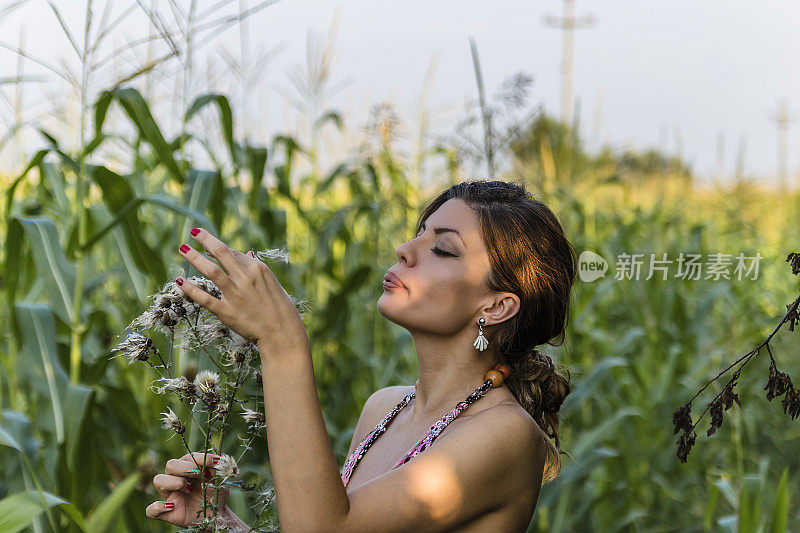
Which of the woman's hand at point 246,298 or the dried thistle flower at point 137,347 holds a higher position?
the woman's hand at point 246,298

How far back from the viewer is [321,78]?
3791mm

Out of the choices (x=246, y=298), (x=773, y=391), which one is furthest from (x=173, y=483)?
(x=773, y=391)

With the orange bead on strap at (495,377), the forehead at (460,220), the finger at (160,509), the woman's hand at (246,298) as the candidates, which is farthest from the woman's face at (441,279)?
the finger at (160,509)

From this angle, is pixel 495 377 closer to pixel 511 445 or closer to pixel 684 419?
pixel 511 445

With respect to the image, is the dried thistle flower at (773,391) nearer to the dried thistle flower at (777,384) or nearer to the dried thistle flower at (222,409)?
the dried thistle flower at (777,384)

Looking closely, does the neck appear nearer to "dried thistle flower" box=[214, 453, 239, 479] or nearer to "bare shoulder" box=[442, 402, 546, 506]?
"bare shoulder" box=[442, 402, 546, 506]

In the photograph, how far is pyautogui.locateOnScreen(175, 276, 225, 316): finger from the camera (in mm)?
994

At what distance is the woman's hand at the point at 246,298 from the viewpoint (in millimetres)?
1000

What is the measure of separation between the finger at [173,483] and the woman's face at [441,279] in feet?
1.34

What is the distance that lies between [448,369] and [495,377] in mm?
86

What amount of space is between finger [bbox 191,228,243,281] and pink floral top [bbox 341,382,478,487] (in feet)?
1.82

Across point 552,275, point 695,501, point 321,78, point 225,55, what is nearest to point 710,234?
point 695,501

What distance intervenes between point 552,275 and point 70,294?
115 cm

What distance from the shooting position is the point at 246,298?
3.37 feet
